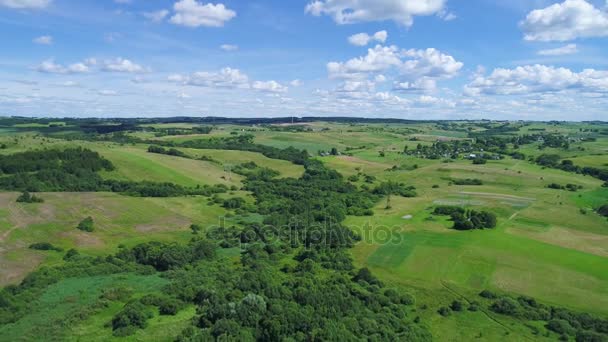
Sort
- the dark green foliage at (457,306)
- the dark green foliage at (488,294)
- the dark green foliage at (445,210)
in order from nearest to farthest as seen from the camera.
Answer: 1. the dark green foliage at (457,306)
2. the dark green foliage at (488,294)
3. the dark green foliage at (445,210)

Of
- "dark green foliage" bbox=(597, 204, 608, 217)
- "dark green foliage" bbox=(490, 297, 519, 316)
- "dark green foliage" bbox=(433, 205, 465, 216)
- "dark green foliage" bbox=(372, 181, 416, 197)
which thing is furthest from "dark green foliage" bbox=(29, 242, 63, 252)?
"dark green foliage" bbox=(597, 204, 608, 217)

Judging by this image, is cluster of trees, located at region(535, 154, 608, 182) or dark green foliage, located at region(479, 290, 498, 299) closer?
dark green foliage, located at region(479, 290, 498, 299)

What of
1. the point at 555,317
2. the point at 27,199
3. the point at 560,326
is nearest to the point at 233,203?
the point at 27,199

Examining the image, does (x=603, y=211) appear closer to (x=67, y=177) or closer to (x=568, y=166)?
(x=568, y=166)

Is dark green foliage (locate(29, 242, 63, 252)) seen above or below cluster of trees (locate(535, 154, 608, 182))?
below

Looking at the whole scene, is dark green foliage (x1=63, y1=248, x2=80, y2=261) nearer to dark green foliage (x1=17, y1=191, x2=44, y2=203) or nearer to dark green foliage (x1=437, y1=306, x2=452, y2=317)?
dark green foliage (x1=17, y1=191, x2=44, y2=203)

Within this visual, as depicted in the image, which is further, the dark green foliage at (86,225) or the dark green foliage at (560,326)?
the dark green foliage at (86,225)

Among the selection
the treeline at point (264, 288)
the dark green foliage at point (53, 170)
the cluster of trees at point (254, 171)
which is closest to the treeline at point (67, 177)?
the dark green foliage at point (53, 170)

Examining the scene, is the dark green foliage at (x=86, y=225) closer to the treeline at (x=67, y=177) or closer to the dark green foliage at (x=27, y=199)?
the dark green foliage at (x=27, y=199)
